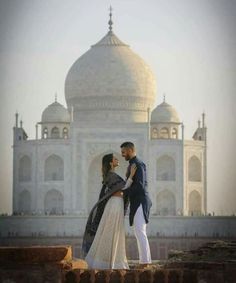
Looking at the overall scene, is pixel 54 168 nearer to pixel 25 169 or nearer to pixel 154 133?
pixel 25 169

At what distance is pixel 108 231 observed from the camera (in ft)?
17.9

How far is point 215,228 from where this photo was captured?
24.5m

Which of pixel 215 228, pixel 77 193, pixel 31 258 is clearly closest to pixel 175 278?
pixel 31 258

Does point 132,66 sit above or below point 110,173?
above

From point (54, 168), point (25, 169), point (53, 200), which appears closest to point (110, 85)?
point (54, 168)

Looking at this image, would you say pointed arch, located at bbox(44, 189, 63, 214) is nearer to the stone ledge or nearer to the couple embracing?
the couple embracing

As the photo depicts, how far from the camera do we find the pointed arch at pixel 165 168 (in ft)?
95.8

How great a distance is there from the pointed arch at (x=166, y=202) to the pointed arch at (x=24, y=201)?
135 inches

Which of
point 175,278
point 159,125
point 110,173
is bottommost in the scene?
point 175,278

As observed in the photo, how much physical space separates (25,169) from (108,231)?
24519mm

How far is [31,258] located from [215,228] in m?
20.2

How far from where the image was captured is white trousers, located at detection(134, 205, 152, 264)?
18.4 ft

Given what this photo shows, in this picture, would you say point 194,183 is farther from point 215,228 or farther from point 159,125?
point 215,228

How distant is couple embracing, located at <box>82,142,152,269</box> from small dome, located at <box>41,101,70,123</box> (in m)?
24.5
